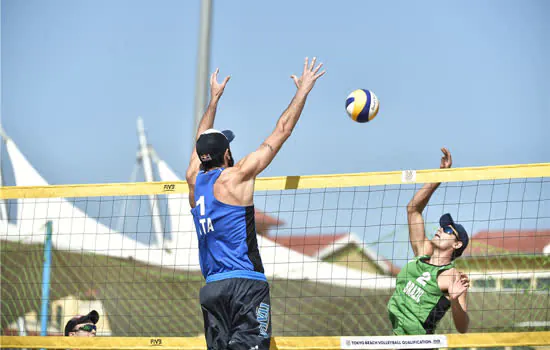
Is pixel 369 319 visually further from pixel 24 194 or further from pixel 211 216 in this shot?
pixel 211 216

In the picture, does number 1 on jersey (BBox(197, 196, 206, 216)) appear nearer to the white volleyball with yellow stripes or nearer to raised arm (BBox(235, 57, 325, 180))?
raised arm (BBox(235, 57, 325, 180))

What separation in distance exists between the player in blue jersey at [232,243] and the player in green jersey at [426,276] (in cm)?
197

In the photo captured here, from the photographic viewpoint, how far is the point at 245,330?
19.5 feet

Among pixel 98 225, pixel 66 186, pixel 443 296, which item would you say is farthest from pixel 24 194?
pixel 98 225

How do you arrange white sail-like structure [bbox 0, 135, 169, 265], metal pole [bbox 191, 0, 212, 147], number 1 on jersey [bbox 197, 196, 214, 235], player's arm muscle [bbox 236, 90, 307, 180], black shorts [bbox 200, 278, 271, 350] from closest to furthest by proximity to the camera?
1. black shorts [bbox 200, 278, 271, 350]
2. player's arm muscle [bbox 236, 90, 307, 180]
3. number 1 on jersey [bbox 197, 196, 214, 235]
4. metal pole [bbox 191, 0, 212, 147]
5. white sail-like structure [bbox 0, 135, 169, 265]

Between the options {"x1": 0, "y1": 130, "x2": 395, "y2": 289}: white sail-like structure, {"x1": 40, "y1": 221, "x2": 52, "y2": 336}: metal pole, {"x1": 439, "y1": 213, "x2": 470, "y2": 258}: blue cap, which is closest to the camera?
{"x1": 439, "y1": 213, "x2": 470, "y2": 258}: blue cap

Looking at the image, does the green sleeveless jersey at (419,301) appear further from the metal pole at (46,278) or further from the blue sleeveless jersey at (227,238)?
the metal pole at (46,278)

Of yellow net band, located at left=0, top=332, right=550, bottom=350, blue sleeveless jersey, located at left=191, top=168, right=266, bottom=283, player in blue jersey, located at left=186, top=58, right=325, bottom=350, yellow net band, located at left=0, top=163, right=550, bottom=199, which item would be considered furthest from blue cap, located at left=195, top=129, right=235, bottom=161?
yellow net band, located at left=0, top=332, right=550, bottom=350

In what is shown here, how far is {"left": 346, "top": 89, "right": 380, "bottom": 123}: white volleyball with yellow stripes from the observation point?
24.3 ft

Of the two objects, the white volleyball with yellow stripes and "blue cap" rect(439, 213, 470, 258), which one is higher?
the white volleyball with yellow stripes

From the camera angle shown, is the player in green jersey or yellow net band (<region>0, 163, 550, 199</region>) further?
the player in green jersey

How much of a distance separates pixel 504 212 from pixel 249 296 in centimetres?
319

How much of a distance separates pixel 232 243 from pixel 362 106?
2.05 meters

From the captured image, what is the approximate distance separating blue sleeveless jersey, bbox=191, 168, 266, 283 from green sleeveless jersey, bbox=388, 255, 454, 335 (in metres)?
1.99
